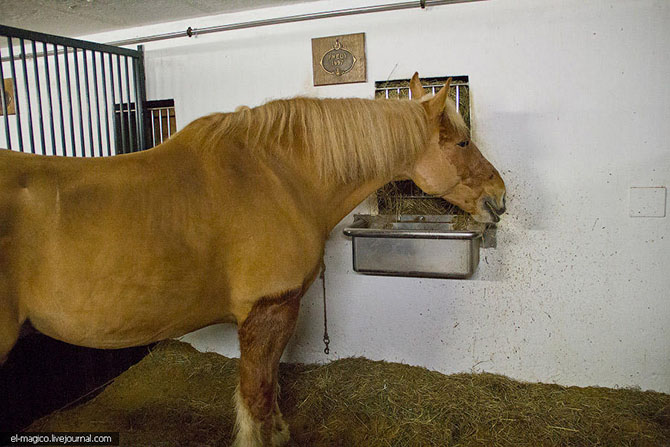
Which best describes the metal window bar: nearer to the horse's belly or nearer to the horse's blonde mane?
the horse's blonde mane

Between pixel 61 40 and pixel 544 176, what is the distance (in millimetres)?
2815

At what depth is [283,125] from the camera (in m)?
1.91

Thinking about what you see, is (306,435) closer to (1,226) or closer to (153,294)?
(153,294)

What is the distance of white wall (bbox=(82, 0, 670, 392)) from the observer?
2.32m

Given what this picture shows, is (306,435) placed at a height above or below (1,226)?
below

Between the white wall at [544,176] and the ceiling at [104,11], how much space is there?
27 cm

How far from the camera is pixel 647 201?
2342 mm

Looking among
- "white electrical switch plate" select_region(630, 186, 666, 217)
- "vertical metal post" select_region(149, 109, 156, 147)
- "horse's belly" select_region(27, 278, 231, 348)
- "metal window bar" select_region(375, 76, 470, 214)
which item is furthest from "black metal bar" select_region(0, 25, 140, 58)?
"white electrical switch plate" select_region(630, 186, 666, 217)

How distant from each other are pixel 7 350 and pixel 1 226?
416 millimetres

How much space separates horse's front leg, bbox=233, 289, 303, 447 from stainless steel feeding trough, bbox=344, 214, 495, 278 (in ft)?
2.05

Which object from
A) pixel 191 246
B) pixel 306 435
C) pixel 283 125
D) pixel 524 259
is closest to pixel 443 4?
pixel 283 125

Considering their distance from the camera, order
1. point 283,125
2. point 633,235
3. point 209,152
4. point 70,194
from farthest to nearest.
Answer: point 633,235 < point 283,125 < point 209,152 < point 70,194

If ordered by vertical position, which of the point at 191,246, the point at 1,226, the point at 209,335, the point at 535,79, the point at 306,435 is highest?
the point at 535,79

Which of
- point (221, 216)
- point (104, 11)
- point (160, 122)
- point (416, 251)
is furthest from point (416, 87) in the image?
point (104, 11)
